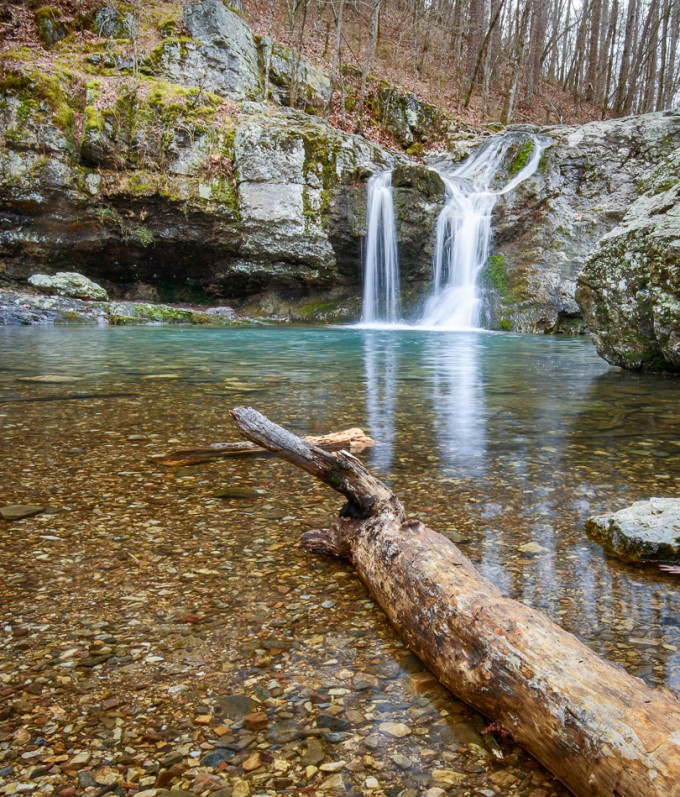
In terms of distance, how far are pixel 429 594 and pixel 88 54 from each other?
23.0 m

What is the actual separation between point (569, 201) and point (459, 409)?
16209 mm

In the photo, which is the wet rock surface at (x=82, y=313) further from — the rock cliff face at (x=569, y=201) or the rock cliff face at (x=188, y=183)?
the rock cliff face at (x=569, y=201)

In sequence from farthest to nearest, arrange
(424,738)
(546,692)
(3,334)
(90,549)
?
(3,334) < (90,549) < (424,738) < (546,692)

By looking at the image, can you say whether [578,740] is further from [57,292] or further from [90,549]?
[57,292]

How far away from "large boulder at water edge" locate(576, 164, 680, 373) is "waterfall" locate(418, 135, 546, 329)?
415 inches

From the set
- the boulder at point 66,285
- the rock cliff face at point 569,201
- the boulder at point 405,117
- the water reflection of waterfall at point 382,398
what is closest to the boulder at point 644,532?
the water reflection of waterfall at point 382,398

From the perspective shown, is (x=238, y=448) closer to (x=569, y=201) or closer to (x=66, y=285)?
(x=66, y=285)

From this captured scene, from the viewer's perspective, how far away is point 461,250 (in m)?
19.4

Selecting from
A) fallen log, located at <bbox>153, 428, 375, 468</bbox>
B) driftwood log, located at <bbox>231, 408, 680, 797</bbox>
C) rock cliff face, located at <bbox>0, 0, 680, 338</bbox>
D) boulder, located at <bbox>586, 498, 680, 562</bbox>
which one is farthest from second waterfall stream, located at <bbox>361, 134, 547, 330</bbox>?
driftwood log, located at <bbox>231, 408, 680, 797</bbox>

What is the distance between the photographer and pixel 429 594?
1840 millimetres

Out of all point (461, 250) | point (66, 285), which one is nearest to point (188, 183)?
point (66, 285)

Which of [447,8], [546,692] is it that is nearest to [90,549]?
[546,692]

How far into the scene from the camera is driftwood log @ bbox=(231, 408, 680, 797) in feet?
3.91

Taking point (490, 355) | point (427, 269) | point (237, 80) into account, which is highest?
point (237, 80)
